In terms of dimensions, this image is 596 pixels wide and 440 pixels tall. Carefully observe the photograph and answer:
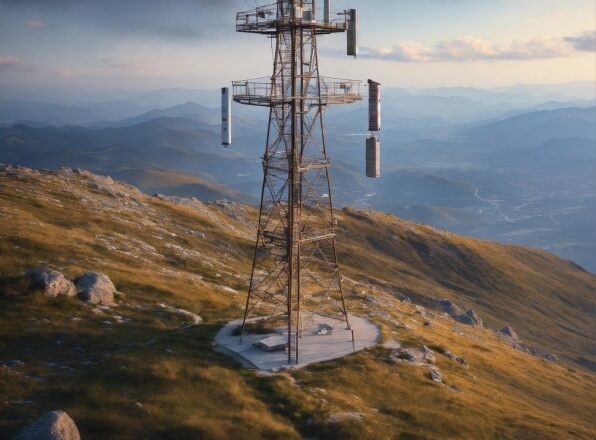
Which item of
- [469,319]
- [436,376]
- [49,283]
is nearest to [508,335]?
[469,319]

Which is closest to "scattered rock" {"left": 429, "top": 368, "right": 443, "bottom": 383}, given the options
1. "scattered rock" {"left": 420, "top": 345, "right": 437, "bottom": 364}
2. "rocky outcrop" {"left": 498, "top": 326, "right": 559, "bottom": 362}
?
"scattered rock" {"left": 420, "top": 345, "right": 437, "bottom": 364}

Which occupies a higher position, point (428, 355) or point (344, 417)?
point (344, 417)

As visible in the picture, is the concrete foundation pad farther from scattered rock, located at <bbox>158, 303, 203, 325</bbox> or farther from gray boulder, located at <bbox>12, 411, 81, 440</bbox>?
gray boulder, located at <bbox>12, 411, 81, 440</bbox>

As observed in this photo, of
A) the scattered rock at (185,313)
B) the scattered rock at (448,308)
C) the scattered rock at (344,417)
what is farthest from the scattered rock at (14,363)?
the scattered rock at (448,308)

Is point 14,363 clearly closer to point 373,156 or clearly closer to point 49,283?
point 49,283

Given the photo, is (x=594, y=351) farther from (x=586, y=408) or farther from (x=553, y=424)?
(x=553, y=424)
